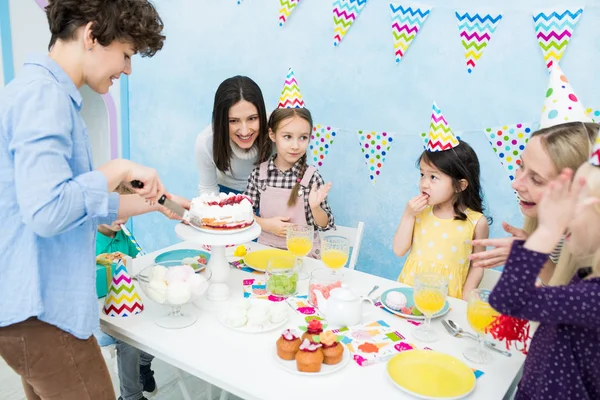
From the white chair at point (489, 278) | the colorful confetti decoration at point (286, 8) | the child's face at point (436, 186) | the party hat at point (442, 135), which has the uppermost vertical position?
the colorful confetti decoration at point (286, 8)

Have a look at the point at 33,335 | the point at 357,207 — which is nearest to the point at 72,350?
the point at 33,335

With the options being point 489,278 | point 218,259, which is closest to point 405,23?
point 489,278

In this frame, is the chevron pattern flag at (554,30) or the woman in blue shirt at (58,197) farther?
the chevron pattern flag at (554,30)

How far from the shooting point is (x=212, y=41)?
11.2 ft

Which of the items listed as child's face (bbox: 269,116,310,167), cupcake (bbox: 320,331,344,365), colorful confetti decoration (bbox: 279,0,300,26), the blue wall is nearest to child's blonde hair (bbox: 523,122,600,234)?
cupcake (bbox: 320,331,344,365)

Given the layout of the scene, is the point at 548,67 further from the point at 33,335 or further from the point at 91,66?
the point at 33,335

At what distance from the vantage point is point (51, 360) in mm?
1263

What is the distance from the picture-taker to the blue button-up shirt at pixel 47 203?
3.75 feet

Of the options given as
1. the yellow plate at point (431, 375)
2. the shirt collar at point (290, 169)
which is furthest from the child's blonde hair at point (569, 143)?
the shirt collar at point (290, 169)

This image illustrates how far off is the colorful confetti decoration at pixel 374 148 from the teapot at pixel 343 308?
1413mm

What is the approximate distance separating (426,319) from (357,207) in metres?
1.52

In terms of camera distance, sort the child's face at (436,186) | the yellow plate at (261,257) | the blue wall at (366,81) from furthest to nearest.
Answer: the blue wall at (366,81)
the child's face at (436,186)
the yellow plate at (261,257)

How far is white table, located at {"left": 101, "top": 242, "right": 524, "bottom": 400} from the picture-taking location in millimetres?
1233

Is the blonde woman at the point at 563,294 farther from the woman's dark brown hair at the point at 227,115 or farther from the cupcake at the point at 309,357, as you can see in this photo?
the woman's dark brown hair at the point at 227,115
